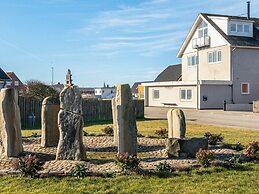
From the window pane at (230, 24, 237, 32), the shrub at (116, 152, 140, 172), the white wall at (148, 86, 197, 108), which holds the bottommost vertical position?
the shrub at (116, 152, 140, 172)

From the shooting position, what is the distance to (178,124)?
38.5ft

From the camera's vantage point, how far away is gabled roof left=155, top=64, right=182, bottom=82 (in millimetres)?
49194

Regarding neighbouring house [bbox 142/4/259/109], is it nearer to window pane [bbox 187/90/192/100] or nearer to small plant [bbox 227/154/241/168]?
window pane [bbox 187/90/192/100]

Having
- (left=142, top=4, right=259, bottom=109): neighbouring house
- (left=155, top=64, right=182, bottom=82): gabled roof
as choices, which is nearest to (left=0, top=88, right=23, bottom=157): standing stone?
(left=142, top=4, right=259, bottom=109): neighbouring house

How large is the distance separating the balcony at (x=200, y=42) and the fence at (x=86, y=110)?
53.3 feet

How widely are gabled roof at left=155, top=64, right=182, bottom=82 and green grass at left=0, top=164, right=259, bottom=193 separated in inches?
1624

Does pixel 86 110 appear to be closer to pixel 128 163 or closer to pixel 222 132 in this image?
pixel 222 132

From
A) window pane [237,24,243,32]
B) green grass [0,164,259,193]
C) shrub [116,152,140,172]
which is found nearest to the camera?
green grass [0,164,259,193]

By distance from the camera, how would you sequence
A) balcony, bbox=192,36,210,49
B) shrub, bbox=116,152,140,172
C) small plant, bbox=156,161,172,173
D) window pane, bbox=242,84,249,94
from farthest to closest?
balcony, bbox=192,36,210,49, window pane, bbox=242,84,249,94, small plant, bbox=156,161,172,173, shrub, bbox=116,152,140,172

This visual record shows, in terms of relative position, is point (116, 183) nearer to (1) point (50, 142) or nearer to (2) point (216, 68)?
(1) point (50, 142)

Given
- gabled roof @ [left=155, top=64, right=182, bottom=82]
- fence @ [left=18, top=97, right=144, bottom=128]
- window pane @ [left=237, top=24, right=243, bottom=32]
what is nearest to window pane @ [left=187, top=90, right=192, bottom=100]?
window pane @ [left=237, top=24, right=243, bottom=32]

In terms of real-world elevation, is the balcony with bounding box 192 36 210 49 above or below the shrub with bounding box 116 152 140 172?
above

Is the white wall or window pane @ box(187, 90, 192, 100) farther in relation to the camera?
window pane @ box(187, 90, 192, 100)

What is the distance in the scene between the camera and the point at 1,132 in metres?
10.1
